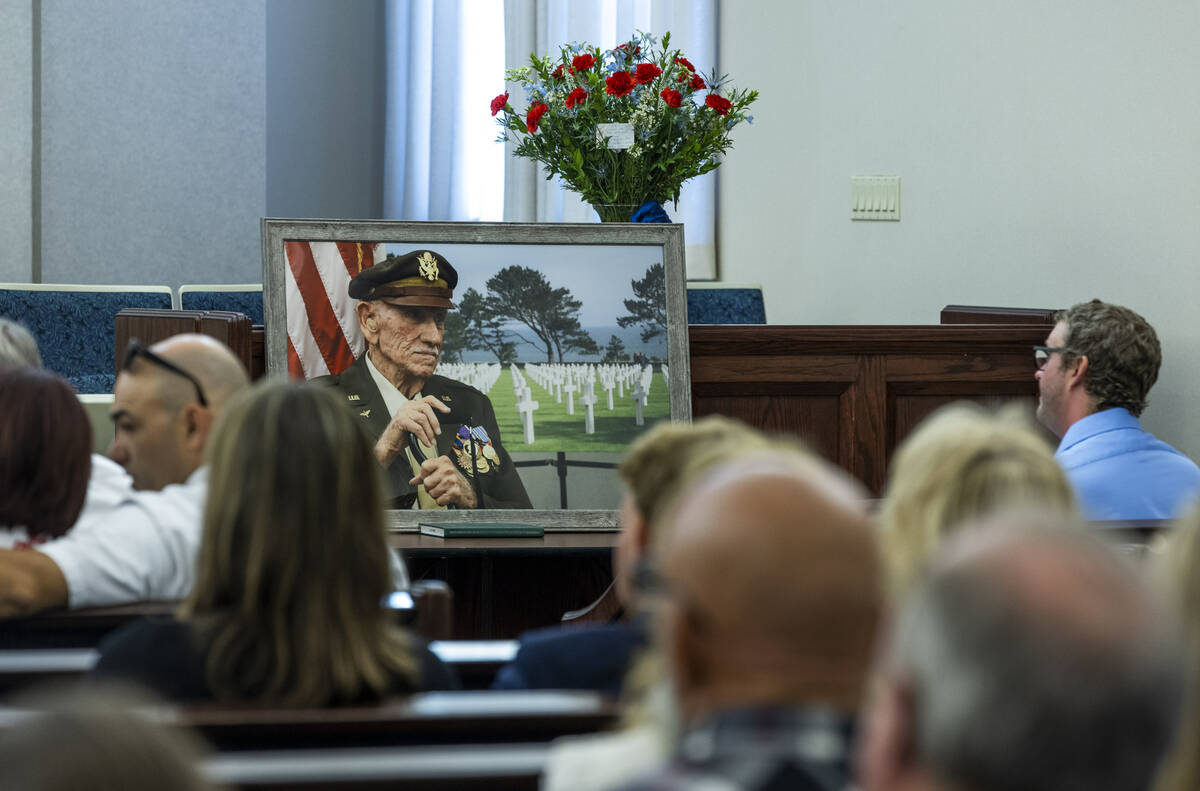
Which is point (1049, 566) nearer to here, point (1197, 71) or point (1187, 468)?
point (1187, 468)

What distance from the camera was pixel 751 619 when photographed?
1.06 m

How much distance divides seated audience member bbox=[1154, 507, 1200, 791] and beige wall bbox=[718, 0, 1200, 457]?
3000 millimetres

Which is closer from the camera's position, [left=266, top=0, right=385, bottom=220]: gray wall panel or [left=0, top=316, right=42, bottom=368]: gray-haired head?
[left=0, top=316, right=42, bottom=368]: gray-haired head

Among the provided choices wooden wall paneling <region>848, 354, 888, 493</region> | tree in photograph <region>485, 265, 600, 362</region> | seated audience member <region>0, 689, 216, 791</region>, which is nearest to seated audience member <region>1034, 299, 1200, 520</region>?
wooden wall paneling <region>848, 354, 888, 493</region>

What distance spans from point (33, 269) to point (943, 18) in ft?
12.8

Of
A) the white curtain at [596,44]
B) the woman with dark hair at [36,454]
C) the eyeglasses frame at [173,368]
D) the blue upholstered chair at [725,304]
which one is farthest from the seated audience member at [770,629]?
the white curtain at [596,44]

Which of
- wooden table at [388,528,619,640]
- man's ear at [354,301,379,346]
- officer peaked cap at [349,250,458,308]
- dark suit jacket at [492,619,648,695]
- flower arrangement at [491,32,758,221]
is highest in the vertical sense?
flower arrangement at [491,32,758,221]

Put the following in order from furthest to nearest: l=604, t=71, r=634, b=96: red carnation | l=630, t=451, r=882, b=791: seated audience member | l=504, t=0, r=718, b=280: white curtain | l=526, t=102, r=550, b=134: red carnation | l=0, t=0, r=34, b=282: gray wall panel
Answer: l=504, t=0, r=718, b=280: white curtain
l=0, t=0, r=34, b=282: gray wall panel
l=526, t=102, r=550, b=134: red carnation
l=604, t=71, r=634, b=96: red carnation
l=630, t=451, r=882, b=791: seated audience member

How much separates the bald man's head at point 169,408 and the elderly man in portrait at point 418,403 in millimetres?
1076

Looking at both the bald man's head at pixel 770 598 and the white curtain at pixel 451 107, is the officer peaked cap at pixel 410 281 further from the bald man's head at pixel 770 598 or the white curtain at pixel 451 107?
the white curtain at pixel 451 107

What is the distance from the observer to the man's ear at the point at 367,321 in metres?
3.62

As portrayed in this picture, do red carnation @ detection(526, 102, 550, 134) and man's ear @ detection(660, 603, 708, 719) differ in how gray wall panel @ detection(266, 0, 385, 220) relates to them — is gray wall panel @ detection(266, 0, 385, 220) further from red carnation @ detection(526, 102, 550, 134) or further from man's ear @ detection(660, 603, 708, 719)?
man's ear @ detection(660, 603, 708, 719)

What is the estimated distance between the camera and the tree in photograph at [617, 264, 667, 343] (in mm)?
3750

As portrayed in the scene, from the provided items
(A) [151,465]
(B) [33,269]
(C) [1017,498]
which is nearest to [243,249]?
(B) [33,269]
